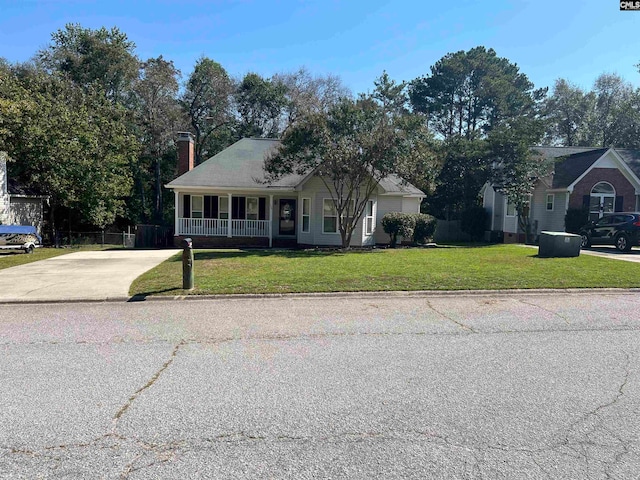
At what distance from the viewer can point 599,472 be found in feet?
10.3

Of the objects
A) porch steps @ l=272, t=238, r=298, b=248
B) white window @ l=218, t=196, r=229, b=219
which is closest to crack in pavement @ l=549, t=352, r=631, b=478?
porch steps @ l=272, t=238, r=298, b=248

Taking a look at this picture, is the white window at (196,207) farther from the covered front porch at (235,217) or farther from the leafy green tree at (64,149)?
the leafy green tree at (64,149)

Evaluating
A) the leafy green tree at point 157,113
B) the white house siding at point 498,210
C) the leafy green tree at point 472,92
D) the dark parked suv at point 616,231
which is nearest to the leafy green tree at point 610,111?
the leafy green tree at point 472,92

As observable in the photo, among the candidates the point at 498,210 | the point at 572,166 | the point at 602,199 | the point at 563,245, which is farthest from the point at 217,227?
the point at 602,199

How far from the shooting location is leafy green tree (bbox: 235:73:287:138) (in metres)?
40.1

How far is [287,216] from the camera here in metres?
24.0

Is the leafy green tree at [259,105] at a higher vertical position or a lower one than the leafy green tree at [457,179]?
higher

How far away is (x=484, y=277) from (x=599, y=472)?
349 inches

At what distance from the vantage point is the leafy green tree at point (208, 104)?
131ft

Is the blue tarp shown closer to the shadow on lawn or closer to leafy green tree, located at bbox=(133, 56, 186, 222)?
the shadow on lawn

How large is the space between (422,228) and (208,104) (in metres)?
25.7

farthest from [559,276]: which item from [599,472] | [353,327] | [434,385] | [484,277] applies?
[599,472]

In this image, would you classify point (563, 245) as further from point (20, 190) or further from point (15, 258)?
point (20, 190)

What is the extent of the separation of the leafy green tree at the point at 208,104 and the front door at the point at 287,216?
1897 centimetres
